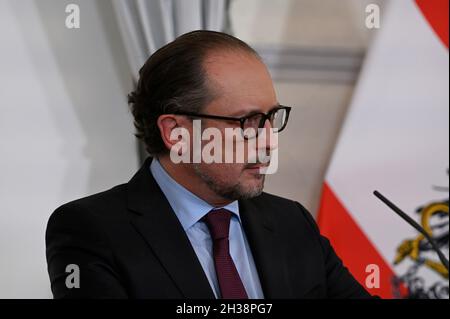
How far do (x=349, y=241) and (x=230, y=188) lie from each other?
963mm

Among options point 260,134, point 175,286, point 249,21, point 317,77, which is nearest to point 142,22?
point 249,21

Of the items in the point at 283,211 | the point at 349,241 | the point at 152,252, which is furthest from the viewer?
the point at 349,241

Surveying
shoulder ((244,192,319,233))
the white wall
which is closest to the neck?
shoulder ((244,192,319,233))

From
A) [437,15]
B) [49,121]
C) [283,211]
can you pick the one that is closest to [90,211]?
[283,211]

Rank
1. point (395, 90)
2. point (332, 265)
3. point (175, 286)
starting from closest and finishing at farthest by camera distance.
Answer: point (175, 286)
point (332, 265)
point (395, 90)

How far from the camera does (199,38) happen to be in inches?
46.2

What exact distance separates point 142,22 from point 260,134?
839mm

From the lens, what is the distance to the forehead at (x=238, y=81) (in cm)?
113

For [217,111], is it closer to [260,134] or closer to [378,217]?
[260,134]

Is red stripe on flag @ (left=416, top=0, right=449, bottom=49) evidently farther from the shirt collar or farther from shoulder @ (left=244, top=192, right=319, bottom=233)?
the shirt collar

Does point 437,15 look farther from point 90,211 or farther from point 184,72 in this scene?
point 90,211

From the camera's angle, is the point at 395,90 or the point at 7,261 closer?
the point at 7,261

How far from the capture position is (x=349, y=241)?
203 centimetres

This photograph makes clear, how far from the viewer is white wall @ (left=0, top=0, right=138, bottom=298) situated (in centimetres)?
190
